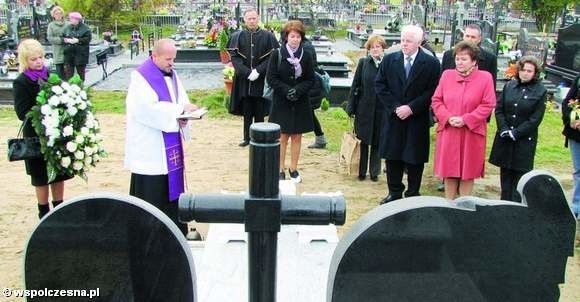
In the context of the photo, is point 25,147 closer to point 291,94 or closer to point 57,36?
point 291,94

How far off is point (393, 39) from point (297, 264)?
18.0m

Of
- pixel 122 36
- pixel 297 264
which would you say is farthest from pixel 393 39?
pixel 297 264

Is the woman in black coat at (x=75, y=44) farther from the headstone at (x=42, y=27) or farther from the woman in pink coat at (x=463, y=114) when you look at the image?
the woman in pink coat at (x=463, y=114)

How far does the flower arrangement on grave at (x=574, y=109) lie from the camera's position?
5.48 metres

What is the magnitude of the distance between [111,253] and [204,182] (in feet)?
16.9

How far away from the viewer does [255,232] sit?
168 cm

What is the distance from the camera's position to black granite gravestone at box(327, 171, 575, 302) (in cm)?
183

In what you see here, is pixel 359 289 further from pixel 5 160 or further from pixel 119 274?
pixel 5 160

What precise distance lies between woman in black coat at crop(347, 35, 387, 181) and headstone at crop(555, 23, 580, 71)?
27.8 ft

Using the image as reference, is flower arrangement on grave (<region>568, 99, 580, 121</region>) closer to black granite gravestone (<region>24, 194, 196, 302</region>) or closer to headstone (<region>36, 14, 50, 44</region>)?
black granite gravestone (<region>24, 194, 196, 302</region>)

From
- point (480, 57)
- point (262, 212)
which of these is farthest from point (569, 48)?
point (262, 212)

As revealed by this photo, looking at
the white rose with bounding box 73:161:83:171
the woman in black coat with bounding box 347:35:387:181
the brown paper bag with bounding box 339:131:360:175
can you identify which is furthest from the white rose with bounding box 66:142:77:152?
the brown paper bag with bounding box 339:131:360:175

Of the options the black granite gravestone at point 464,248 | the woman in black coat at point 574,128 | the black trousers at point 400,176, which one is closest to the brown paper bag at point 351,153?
the black trousers at point 400,176

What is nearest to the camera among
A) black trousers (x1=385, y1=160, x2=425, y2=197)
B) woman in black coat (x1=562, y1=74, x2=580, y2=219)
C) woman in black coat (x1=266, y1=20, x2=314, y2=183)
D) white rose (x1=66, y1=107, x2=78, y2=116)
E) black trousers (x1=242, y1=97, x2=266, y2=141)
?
white rose (x1=66, y1=107, x2=78, y2=116)
